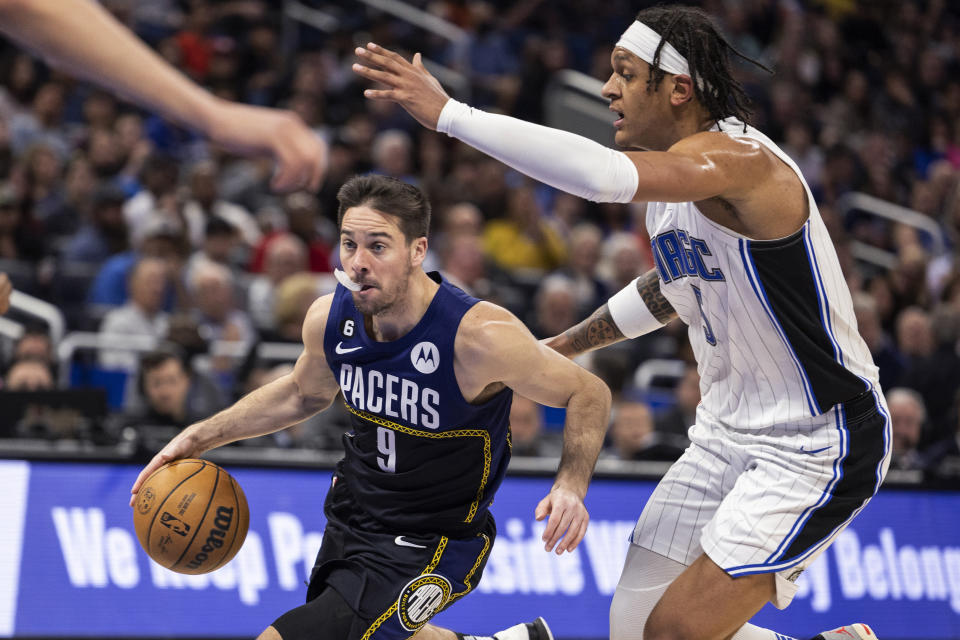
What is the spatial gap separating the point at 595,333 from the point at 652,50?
1.16m

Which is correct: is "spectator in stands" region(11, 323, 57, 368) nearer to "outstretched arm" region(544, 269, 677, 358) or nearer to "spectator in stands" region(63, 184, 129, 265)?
"spectator in stands" region(63, 184, 129, 265)

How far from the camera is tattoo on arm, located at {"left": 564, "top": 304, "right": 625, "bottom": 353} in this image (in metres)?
4.52

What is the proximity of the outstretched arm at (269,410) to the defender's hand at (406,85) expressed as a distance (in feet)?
3.92

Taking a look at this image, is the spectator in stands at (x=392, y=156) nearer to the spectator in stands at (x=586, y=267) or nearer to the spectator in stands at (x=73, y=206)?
the spectator in stands at (x=586, y=267)

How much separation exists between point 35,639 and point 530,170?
3983 millimetres

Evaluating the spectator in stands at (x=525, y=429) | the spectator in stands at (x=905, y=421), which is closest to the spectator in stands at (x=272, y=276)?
the spectator in stands at (x=525, y=429)

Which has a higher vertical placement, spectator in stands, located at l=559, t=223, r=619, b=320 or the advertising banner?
→ spectator in stands, located at l=559, t=223, r=619, b=320

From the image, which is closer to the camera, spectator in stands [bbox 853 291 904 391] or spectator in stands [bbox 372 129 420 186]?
spectator in stands [bbox 853 291 904 391]

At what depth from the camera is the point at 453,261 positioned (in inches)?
344

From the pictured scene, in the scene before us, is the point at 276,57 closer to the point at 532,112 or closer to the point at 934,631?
the point at 532,112

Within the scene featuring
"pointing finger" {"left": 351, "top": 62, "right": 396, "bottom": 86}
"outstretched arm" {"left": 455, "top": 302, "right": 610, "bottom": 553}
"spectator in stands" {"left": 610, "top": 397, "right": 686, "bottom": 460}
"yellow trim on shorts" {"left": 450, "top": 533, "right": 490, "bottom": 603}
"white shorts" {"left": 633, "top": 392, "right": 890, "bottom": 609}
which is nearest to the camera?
"pointing finger" {"left": 351, "top": 62, "right": 396, "bottom": 86}

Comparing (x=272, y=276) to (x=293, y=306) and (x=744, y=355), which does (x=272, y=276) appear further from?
(x=744, y=355)

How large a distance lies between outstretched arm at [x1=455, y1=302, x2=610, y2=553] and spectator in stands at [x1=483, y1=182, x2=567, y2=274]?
594 centimetres

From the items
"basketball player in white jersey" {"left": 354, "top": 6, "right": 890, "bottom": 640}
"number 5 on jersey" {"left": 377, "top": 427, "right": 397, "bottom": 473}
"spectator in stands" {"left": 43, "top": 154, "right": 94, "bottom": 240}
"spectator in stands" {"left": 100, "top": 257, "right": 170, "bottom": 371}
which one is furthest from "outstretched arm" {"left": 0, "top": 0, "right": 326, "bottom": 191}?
"spectator in stands" {"left": 43, "top": 154, "right": 94, "bottom": 240}
